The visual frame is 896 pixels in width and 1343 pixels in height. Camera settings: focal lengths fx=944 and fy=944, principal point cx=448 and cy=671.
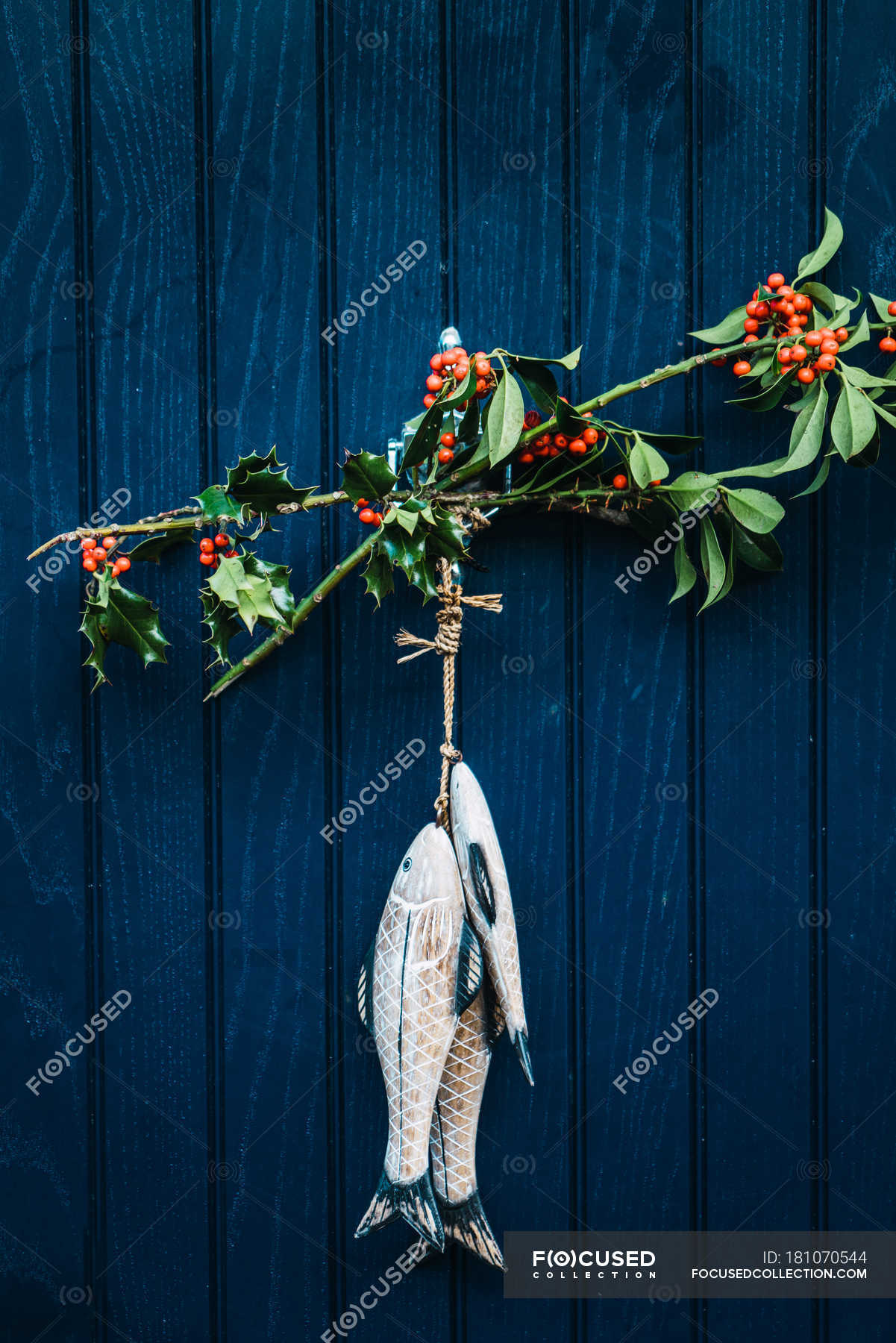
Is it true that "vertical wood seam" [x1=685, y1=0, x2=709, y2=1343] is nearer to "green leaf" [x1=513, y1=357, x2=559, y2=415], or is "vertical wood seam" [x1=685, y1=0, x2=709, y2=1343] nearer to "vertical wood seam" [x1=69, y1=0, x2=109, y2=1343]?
"green leaf" [x1=513, y1=357, x2=559, y2=415]

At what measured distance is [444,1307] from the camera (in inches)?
39.9

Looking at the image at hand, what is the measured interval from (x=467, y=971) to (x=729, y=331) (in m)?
0.68

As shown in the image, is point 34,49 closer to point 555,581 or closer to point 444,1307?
point 555,581

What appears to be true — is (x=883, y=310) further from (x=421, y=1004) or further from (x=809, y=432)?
(x=421, y=1004)

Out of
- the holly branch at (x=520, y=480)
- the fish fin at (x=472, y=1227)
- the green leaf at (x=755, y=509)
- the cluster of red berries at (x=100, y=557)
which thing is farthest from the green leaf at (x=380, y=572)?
the fish fin at (x=472, y=1227)

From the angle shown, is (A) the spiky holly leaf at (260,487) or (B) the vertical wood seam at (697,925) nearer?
(A) the spiky holly leaf at (260,487)

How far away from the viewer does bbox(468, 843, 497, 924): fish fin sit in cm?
88

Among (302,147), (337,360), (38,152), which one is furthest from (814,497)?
(38,152)

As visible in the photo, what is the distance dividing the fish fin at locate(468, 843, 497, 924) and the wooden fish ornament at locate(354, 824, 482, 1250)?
0.02 metres

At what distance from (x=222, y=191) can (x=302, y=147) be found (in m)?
0.10

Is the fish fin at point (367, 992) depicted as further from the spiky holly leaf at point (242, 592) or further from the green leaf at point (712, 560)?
the green leaf at point (712, 560)

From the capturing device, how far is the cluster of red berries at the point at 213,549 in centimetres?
89

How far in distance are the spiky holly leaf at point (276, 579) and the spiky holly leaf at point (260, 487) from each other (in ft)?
0.16

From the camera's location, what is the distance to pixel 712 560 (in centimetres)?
93
